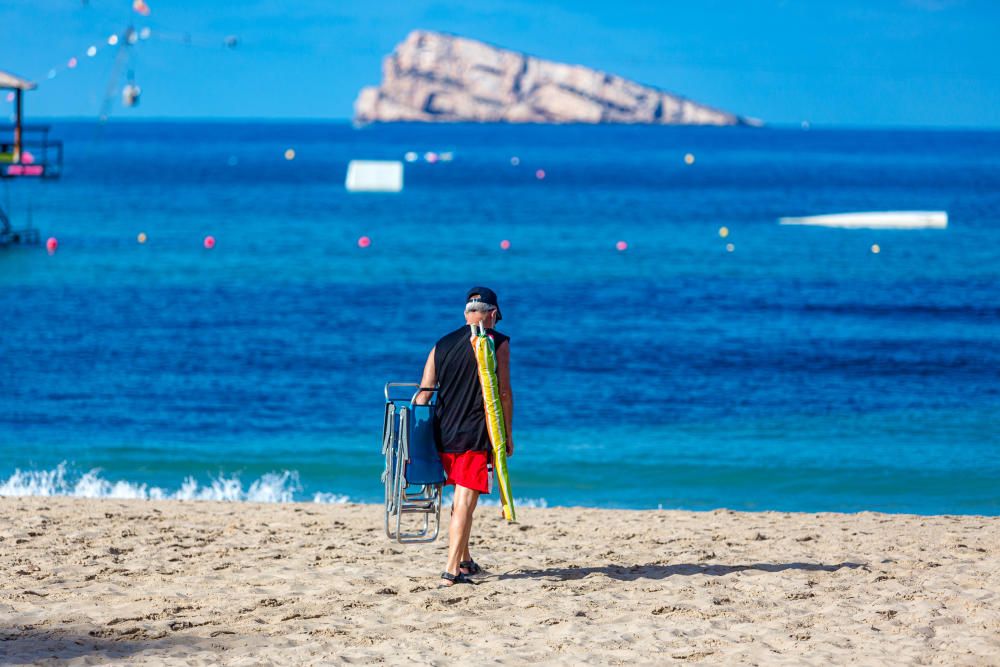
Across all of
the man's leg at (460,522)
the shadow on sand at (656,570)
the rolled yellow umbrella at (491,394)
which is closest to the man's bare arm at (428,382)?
the rolled yellow umbrella at (491,394)

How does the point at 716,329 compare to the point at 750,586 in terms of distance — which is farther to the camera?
the point at 716,329

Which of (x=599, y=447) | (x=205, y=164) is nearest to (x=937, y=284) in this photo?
(x=599, y=447)

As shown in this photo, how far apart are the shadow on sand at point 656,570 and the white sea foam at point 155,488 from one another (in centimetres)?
648

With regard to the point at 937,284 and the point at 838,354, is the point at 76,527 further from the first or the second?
the point at 937,284

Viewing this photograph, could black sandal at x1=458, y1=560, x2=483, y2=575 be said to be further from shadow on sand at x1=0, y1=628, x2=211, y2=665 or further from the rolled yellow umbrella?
shadow on sand at x1=0, y1=628, x2=211, y2=665

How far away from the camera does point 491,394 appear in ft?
26.3

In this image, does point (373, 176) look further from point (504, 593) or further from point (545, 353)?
point (504, 593)

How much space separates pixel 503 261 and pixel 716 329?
1676 centimetres

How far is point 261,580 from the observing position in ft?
28.6

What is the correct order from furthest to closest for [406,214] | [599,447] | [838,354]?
1. [406,214]
2. [838,354]
3. [599,447]

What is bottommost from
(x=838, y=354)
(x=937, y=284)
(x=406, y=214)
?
(x=838, y=354)

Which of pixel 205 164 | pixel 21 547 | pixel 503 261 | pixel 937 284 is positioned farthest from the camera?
pixel 205 164

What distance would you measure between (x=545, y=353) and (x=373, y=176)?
212 ft

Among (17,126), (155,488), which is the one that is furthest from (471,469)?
(17,126)
